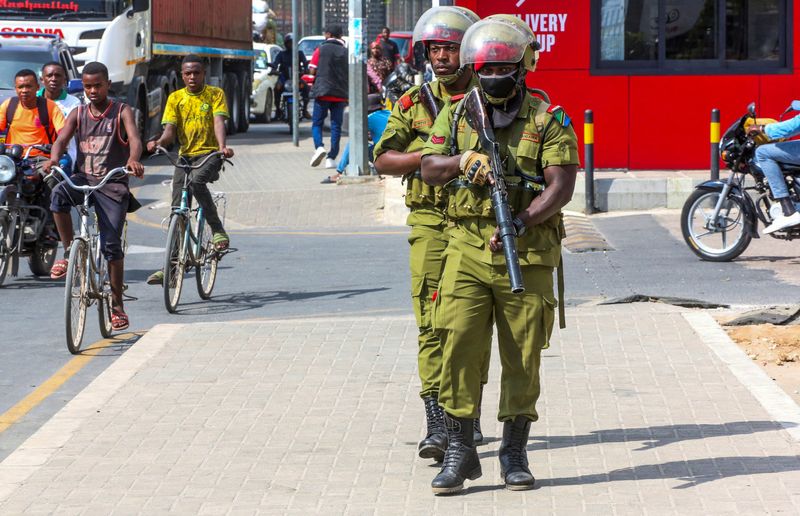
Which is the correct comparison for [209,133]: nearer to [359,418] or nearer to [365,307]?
[365,307]

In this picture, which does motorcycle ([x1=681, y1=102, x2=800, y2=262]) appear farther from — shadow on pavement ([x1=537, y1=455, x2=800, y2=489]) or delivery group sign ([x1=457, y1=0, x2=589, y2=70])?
shadow on pavement ([x1=537, y1=455, x2=800, y2=489])

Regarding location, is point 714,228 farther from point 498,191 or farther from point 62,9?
point 62,9

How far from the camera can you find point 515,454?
18.2 ft

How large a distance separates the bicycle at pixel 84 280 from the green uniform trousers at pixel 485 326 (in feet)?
12.7

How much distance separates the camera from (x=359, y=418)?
6.73 metres

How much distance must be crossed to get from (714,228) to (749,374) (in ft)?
16.0

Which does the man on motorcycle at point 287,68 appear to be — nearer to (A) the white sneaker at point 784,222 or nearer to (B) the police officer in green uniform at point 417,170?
(A) the white sneaker at point 784,222

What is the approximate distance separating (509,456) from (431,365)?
2.06ft

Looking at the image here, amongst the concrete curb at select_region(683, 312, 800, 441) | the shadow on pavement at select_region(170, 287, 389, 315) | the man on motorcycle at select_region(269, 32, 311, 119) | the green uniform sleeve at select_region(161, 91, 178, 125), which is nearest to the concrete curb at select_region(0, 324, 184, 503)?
the shadow on pavement at select_region(170, 287, 389, 315)

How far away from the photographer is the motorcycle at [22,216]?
11.7 metres

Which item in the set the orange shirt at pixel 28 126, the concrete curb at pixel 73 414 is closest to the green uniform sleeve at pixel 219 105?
the orange shirt at pixel 28 126

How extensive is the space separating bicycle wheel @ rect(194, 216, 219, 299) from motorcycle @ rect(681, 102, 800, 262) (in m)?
4.03

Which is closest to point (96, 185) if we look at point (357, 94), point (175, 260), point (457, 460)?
point (175, 260)

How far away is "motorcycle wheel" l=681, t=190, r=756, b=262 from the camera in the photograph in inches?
480
